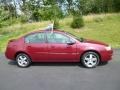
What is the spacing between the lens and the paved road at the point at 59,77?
10102 mm

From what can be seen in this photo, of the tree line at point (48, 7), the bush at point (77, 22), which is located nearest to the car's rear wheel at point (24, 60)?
the bush at point (77, 22)

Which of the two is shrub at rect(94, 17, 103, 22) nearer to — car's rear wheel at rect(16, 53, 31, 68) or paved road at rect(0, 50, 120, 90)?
paved road at rect(0, 50, 120, 90)

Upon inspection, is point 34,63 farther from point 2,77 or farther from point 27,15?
point 27,15

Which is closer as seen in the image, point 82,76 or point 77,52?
point 82,76

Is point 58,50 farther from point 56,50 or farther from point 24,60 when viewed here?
point 24,60

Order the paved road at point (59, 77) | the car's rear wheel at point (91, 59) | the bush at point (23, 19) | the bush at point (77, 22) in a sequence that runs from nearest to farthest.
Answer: the paved road at point (59, 77) → the car's rear wheel at point (91, 59) → the bush at point (77, 22) → the bush at point (23, 19)

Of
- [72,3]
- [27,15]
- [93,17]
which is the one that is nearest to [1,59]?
[93,17]

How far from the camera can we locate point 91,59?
1270 centimetres

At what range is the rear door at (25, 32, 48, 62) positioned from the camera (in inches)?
514

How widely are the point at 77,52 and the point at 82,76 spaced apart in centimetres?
160

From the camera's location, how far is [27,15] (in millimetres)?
33688

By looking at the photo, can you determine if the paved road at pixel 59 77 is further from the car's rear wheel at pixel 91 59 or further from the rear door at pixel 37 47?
the rear door at pixel 37 47

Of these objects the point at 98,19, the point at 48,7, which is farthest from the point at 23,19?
the point at 98,19

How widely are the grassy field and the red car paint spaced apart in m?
5.56
